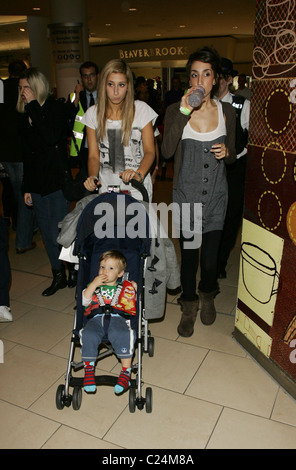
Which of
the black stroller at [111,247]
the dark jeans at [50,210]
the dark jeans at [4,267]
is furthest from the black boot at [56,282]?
the black stroller at [111,247]

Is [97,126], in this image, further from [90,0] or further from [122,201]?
[90,0]

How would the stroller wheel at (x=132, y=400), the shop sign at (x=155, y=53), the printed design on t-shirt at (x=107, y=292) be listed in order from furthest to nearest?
the shop sign at (x=155, y=53) < the printed design on t-shirt at (x=107, y=292) < the stroller wheel at (x=132, y=400)

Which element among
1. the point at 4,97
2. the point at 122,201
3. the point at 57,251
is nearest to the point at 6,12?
the point at 4,97

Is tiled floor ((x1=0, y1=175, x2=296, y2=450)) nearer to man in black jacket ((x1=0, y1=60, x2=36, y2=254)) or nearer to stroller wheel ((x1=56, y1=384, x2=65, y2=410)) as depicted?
stroller wheel ((x1=56, y1=384, x2=65, y2=410))

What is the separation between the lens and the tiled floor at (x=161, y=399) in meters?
2.02

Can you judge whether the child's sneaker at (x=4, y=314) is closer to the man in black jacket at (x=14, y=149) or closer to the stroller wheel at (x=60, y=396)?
the stroller wheel at (x=60, y=396)

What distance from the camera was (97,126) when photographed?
2.54m

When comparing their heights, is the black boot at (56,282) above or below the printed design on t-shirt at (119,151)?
below

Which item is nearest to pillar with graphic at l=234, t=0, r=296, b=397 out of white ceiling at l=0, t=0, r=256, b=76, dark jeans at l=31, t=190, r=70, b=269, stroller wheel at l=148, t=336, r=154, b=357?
stroller wheel at l=148, t=336, r=154, b=357

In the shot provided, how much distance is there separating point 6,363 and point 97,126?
1.68 m

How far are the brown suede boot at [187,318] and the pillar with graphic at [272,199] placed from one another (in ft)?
1.49

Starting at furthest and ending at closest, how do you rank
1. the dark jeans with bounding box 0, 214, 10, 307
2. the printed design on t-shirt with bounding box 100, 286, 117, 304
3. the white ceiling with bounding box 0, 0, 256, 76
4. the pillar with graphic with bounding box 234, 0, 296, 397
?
the white ceiling with bounding box 0, 0, 256, 76
the dark jeans with bounding box 0, 214, 10, 307
the printed design on t-shirt with bounding box 100, 286, 117, 304
the pillar with graphic with bounding box 234, 0, 296, 397

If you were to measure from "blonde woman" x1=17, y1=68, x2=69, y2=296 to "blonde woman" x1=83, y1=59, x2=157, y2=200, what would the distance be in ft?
1.75

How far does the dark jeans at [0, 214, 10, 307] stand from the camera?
3.00 meters
